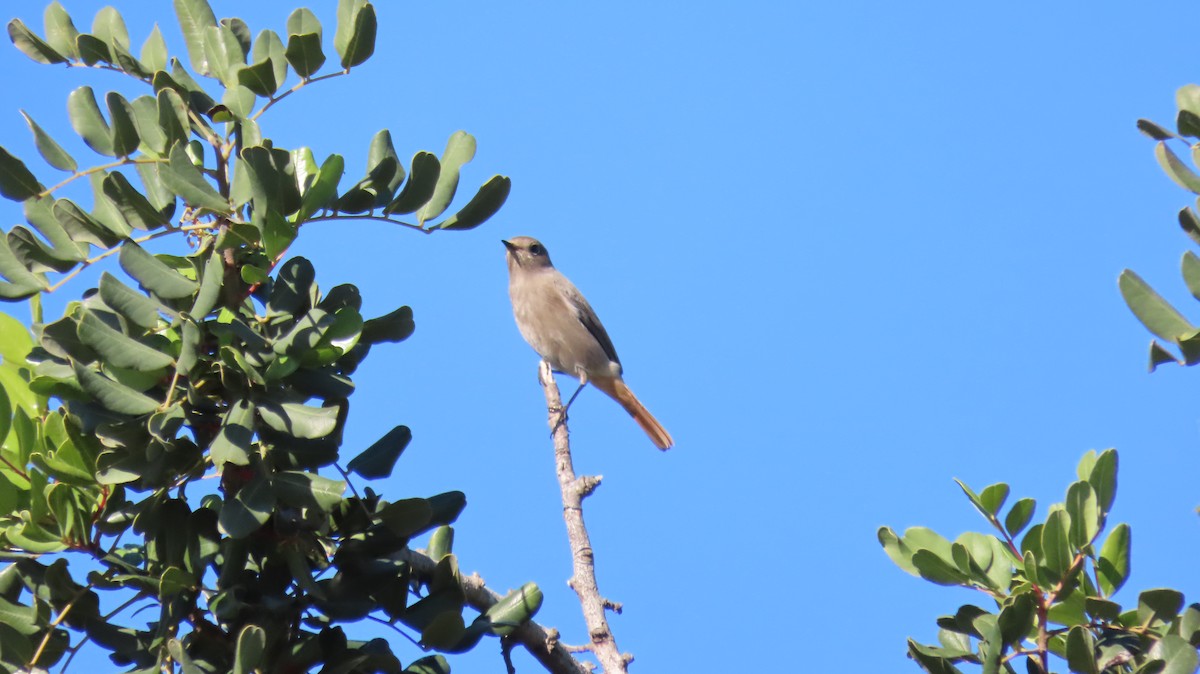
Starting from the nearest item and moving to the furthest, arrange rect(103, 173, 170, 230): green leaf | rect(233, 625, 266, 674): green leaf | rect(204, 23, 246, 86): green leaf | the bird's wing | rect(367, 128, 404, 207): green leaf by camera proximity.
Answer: rect(233, 625, 266, 674): green leaf < rect(103, 173, 170, 230): green leaf < rect(367, 128, 404, 207): green leaf < rect(204, 23, 246, 86): green leaf < the bird's wing

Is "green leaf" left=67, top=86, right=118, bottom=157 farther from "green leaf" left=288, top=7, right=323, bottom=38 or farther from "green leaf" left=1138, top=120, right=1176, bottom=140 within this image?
"green leaf" left=1138, top=120, right=1176, bottom=140

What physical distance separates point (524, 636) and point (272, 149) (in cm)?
131

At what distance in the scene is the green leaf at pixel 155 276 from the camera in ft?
8.18

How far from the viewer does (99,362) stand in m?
2.54

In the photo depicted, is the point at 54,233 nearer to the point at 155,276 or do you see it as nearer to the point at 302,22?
the point at 155,276

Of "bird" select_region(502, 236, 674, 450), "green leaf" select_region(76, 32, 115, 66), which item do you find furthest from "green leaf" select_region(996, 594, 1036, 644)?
"bird" select_region(502, 236, 674, 450)

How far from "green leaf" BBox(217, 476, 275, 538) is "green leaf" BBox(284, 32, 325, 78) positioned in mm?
996

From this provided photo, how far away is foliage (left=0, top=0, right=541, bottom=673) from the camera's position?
8.01 feet

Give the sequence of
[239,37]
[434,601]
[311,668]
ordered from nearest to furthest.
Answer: [311,668]
[434,601]
[239,37]

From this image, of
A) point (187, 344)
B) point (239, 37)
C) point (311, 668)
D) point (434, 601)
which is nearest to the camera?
point (187, 344)

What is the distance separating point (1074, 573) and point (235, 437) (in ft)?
5.88

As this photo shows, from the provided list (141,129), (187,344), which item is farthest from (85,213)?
(187,344)

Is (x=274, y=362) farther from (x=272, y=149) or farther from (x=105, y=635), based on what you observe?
(x=105, y=635)

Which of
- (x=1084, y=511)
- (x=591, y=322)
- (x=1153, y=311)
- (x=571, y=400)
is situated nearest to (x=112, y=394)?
(x=1084, y=511)
